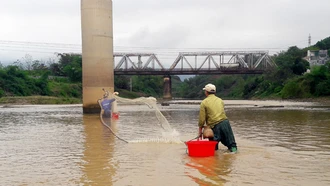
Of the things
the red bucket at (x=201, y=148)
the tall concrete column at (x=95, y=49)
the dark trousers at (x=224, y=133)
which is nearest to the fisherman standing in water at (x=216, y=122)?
the dark trousers at (x=224, y=133)

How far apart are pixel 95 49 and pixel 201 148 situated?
692 inches

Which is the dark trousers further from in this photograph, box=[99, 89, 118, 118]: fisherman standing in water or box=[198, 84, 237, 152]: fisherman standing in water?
box=[99, 89, 118, 118]: fisherman standing in water

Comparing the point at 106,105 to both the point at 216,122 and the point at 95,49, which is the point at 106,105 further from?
the point at 216,122

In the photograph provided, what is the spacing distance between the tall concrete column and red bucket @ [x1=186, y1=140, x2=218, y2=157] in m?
17.0

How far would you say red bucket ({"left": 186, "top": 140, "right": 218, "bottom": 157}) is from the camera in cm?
739

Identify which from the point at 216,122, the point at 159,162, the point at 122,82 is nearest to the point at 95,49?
the point at 216,122

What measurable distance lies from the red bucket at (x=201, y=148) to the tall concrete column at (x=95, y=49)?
55.8ft

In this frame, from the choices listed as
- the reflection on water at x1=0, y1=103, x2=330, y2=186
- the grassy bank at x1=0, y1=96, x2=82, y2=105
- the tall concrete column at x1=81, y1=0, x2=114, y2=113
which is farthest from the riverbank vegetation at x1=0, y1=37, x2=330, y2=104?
the reflection on water at x1=0, y1=103, x2=330, y2=186

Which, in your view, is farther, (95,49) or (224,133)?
(95,49)

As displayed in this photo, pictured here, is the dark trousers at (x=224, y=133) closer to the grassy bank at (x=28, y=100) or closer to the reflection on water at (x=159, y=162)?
the reflection on water at (x=159, y=162)

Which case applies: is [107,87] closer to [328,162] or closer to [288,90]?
[328,162]

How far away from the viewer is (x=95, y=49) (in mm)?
23828

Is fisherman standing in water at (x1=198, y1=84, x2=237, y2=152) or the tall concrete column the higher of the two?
the tall concrete column

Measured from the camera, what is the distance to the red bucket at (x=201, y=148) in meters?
7.39
